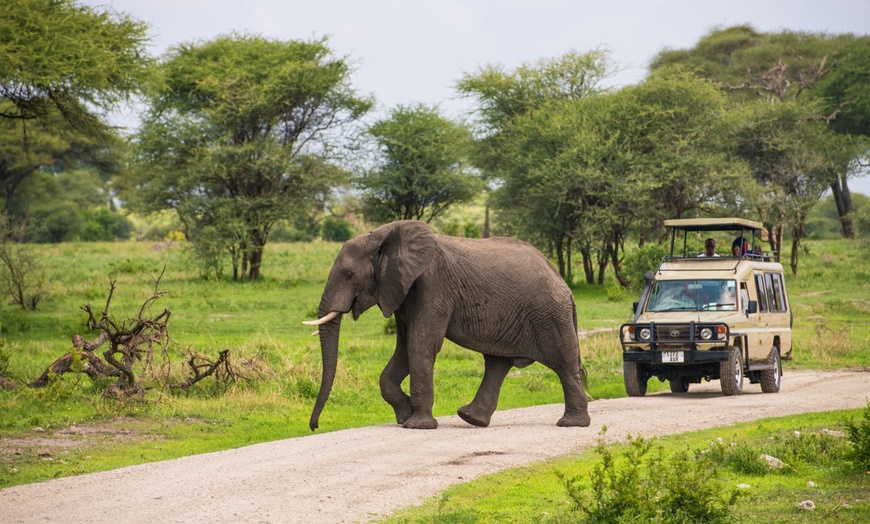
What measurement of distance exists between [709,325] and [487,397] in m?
4.79

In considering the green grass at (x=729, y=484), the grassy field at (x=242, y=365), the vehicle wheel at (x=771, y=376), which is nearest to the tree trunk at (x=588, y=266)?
the grassy field at (x=242, y=365)

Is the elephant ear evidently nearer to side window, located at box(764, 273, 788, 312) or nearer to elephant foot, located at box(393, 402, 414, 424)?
elephant foot, located at box(393, 402, 414, 424)

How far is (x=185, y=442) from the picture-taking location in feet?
44.8

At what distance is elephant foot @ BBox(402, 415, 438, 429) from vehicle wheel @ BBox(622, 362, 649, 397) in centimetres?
513

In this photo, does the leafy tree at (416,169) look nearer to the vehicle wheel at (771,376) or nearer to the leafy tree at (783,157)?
the leafy tree at (783,157)

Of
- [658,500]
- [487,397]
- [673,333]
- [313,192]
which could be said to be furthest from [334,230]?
[658,500]

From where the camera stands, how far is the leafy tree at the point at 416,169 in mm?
51188

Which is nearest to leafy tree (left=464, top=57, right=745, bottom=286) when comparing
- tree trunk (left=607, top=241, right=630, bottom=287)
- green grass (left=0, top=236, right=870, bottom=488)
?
tree trunk (left=607, top=241, right=630, bottom=287)

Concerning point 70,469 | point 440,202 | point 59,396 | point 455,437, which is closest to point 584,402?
point 455,437

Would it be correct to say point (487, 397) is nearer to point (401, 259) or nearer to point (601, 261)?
point (401, 259)

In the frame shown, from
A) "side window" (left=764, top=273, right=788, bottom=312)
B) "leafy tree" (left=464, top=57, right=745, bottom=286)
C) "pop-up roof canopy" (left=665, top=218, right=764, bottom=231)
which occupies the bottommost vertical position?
"side window" (left=764, top=273, right=788, bottom=312)

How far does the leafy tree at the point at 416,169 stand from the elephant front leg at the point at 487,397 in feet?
119

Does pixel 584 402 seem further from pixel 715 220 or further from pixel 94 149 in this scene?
pixel 94 149

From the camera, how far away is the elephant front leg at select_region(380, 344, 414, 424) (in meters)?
14.2
